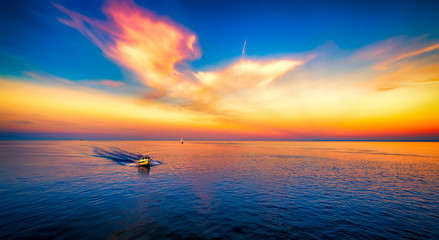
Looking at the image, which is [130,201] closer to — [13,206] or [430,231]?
[13,206]

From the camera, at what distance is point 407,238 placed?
15.9 metres

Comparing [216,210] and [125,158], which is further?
[125,158]

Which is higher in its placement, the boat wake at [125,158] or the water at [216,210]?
the water at [216,210]

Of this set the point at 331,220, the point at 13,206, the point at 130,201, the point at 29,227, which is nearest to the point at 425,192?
the point at 331,220

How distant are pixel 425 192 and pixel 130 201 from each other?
48170 mm

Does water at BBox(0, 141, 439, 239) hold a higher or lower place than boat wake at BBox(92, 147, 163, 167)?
higher

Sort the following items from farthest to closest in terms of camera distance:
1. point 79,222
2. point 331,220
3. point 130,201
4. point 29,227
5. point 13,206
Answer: point 130,201 → point 13,206 → point 331,220 → point 79,222 → point 29,227

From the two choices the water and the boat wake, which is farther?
the boat wake

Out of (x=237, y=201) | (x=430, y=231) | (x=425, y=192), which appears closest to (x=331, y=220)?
(x=430, y=231)

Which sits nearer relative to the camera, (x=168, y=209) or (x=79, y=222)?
(x=79, y=222)

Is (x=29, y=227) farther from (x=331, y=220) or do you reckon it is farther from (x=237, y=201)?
(x=331, y=220)

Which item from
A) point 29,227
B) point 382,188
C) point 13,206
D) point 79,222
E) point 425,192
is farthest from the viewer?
point 382,188

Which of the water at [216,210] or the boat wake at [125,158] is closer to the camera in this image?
the water at [216,210]

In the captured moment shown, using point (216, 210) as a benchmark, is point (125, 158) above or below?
below
